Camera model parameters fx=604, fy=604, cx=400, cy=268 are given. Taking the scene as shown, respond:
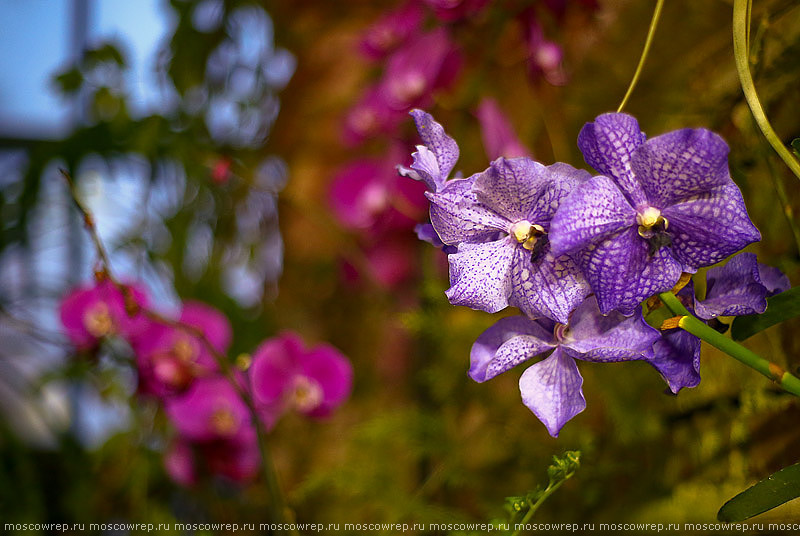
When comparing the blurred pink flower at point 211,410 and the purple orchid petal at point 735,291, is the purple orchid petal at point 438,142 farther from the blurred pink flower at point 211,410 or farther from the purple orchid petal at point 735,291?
the blurred pink flower at point 211,410

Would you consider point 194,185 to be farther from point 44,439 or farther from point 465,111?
point 44,439

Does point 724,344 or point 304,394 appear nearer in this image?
point 724,344

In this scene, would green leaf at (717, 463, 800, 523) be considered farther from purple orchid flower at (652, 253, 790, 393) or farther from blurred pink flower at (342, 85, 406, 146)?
blurred pink flower at (342, 85, 406, 146)

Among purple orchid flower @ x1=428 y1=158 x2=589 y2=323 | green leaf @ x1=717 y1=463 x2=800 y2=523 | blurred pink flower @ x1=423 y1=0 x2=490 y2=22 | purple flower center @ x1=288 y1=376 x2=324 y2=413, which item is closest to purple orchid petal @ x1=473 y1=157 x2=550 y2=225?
purple orchid flower @ x1=428 y1=158 x2=589 y2=323

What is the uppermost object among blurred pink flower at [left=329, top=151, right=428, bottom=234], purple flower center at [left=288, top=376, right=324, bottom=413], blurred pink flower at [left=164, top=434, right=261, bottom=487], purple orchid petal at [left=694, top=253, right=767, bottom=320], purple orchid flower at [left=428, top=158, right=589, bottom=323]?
purple orchid flower at [left=428, top=158, right=589, bottom=323]

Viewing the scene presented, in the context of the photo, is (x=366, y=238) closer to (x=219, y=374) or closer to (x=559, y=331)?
(x=219, y=374)

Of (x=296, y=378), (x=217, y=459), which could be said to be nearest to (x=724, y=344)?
(x=296, y=378)
